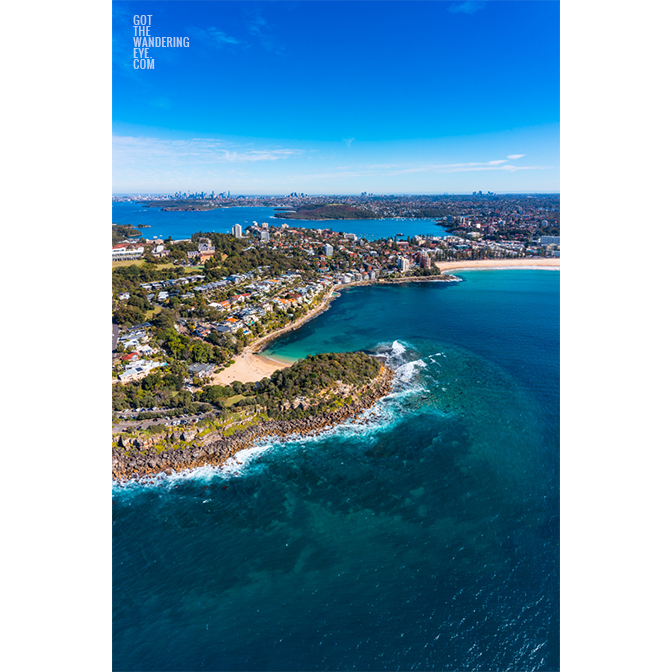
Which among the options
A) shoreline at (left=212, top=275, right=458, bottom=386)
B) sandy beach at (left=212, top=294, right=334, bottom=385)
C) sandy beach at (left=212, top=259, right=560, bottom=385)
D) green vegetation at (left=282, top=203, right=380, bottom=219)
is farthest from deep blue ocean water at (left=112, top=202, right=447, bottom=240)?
sandy beach at (left=212, top=294, right=334, bottom=385)

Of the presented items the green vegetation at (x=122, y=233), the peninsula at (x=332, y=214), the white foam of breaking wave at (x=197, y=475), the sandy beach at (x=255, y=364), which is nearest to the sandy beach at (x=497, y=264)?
the sandy beach at (x=255, y=364)

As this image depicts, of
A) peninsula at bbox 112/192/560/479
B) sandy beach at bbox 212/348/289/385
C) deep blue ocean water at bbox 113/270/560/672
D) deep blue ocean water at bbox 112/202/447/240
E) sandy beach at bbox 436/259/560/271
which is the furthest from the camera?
deep blue ocean water at bbox 112/202/447/240

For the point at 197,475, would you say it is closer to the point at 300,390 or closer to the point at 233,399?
the point at 233,399

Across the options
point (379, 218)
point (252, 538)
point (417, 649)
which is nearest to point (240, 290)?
point (252, 538)

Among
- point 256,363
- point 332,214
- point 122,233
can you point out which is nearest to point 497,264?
point 256,363

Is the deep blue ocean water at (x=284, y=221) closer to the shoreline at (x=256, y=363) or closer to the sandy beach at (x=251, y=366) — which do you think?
the shoreline at (x=256, y=363)

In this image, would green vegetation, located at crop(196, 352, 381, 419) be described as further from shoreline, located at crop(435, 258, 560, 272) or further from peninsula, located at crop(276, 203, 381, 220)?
peninsula, located at crop(276, 203, 381, 220)
